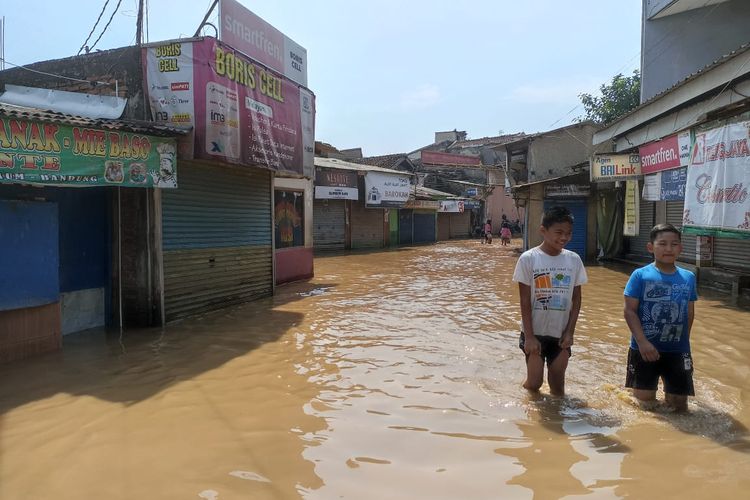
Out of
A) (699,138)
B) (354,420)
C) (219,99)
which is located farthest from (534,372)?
(699,138)

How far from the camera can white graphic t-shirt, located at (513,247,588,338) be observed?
4164 mm

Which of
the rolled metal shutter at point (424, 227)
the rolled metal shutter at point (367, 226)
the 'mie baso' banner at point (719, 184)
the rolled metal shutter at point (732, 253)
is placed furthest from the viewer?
the rolled metal shutter at point (424, 227)

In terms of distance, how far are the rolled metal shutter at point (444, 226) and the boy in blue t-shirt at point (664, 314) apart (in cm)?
3215

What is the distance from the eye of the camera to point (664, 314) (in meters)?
3.95

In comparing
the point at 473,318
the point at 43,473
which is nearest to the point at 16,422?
the point at 43,473

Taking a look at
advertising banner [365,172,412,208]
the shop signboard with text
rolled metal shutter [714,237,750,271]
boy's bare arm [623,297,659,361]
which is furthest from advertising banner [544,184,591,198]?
boy's bare arm [623,297,659,361]

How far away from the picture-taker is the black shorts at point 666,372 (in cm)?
400

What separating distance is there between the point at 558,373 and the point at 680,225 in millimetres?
11051

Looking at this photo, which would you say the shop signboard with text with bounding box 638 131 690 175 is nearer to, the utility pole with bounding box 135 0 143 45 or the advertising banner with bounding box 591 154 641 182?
the advertising banner with bounding box 591 154 641 182

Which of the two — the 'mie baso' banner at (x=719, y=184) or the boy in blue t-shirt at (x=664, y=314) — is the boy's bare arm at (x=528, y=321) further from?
the 'mie baso' banner at (x=719, y=184)

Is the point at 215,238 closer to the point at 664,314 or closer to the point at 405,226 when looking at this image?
the point at 664,314

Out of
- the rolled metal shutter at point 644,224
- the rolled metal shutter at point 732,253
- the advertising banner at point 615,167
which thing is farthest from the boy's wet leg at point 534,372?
the rolled metal shutter at point 644,224

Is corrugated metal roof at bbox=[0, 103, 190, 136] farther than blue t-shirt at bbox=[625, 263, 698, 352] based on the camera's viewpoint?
Yes

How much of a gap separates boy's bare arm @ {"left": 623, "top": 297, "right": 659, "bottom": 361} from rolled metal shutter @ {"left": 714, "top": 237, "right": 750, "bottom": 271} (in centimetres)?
877
